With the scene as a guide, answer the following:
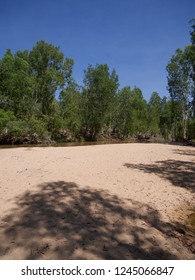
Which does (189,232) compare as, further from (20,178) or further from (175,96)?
(175,96)

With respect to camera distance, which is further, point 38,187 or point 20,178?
point 20,178

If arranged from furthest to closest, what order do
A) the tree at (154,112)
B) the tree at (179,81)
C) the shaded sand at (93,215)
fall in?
the tree at (154,112)
the tree at (179,81)
the shaded sand at (93,215)

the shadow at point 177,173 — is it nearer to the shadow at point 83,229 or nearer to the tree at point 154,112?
the shadow at point 83,229

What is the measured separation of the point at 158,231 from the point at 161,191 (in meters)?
2.74

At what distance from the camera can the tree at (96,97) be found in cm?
4275

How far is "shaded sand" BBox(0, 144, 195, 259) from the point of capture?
11.5 ft

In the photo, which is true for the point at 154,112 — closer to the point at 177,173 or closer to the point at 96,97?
the point at 96,97

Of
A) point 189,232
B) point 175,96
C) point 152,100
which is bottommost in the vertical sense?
point 189,232

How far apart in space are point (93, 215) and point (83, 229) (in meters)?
0.74

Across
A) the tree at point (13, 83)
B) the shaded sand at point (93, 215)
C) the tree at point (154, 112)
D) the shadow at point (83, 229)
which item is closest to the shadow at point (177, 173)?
the shaded sand at point (93, 215)

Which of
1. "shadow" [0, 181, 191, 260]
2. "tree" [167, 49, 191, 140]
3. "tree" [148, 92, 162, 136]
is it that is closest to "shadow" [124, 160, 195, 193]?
"shadow" [0, 181, 191, 260]
